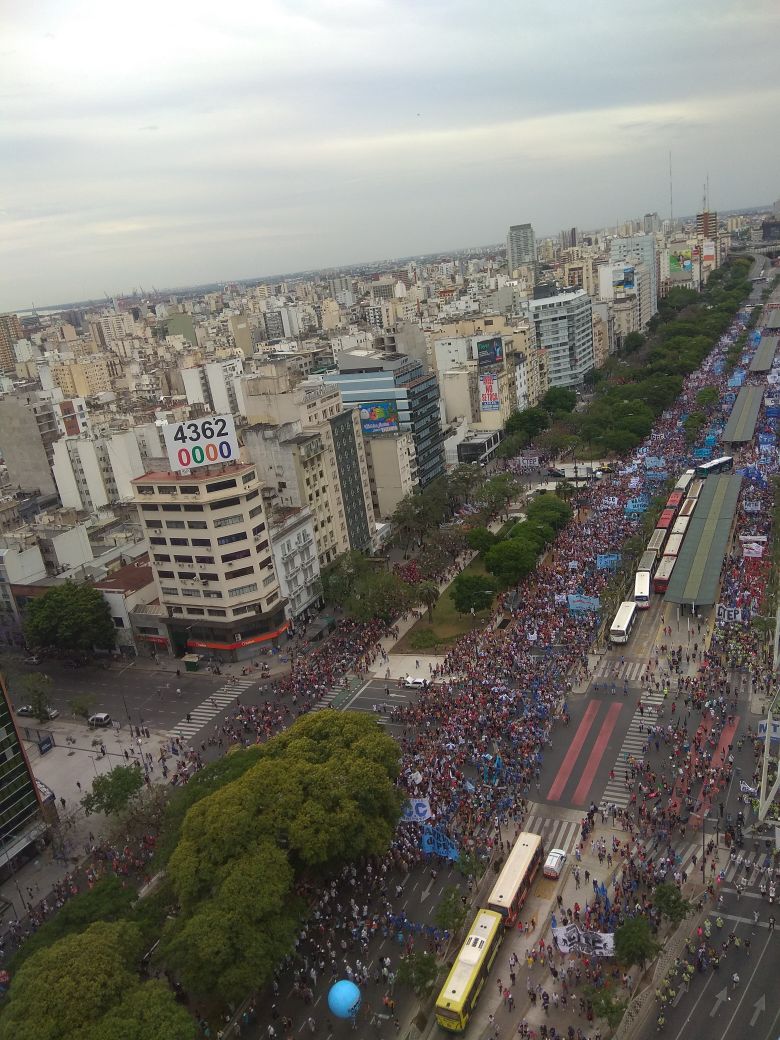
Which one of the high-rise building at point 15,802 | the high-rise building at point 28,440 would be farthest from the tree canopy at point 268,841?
the high-rise building at point 28,440

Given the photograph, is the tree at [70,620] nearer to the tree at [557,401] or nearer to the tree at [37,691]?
the tree at [37,691]

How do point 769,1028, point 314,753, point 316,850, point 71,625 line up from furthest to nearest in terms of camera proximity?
point 71,625 < point 314,753 < point 316,850 < point 769,1028

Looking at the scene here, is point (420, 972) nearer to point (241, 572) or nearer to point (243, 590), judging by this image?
point (243, 590)

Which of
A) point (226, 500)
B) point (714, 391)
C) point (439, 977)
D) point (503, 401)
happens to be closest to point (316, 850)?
point (439, 977)

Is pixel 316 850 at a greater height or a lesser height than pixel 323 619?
greater

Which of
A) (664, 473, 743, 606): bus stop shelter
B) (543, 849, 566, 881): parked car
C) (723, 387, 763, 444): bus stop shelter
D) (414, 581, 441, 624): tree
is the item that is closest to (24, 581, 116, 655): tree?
(414, 581, 441, 624): tree

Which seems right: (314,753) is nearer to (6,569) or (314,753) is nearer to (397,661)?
(397,661)

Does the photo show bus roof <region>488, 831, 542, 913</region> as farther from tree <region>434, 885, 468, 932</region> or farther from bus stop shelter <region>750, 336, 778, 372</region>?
bus stop shelter <region>750, 336, 778, 372</region>
